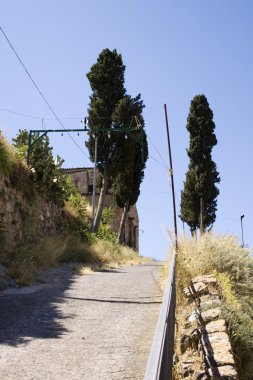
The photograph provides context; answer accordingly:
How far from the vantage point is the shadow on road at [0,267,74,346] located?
21.5ft

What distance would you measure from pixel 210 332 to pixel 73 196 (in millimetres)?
17597

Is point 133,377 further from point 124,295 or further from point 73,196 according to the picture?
point 73,196

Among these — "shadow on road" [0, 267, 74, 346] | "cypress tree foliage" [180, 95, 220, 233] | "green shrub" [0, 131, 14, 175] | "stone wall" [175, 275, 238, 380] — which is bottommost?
"stone wall" [175, 275, 238, 380]

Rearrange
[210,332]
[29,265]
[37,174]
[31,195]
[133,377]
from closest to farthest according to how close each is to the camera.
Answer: [133,377], [210,332], [29,265], [31,195], [37,174]

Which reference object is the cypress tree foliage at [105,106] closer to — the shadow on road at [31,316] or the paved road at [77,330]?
the paved road at [77,330]

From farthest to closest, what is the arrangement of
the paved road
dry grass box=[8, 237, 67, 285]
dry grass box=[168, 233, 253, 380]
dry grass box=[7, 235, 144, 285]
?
dry grass box=[7, 235, 144, 285] → dry grass box=[8, 237, 67, 285] → dry grass box=[168, 233, 253, 380] → the paved road

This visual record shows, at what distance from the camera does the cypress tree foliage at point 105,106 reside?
2508cm

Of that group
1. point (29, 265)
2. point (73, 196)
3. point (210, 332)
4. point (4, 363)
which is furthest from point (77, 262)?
point (4, 363)

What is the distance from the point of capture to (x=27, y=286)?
10422mm

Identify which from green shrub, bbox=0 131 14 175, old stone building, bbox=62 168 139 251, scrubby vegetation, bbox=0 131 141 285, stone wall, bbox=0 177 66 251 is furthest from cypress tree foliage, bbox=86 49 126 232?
old stone building, bbox=62 168 139 251

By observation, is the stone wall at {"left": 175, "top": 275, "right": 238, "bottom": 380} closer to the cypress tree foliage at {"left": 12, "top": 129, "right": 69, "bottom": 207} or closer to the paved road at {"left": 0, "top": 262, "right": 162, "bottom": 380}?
the paved road at {"left": 0, "top": 262, "right": 162, "bottom": 380}

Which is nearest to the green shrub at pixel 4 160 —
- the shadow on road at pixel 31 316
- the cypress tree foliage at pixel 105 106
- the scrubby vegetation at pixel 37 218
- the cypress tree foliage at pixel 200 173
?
the scrubby vegetation at pixel 37 218

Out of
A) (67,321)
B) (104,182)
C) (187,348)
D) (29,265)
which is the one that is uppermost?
(104,182)

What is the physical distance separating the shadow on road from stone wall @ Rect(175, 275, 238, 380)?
2036 mm
